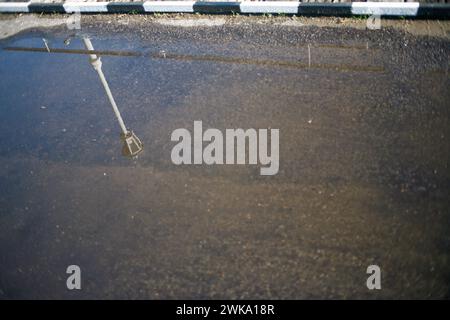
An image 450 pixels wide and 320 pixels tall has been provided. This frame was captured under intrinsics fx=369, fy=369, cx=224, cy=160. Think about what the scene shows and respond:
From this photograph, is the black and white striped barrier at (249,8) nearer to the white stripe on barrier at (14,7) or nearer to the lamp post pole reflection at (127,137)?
the white stripe on barrier at (14,7)

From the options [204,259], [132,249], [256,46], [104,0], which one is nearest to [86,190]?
[132,249]

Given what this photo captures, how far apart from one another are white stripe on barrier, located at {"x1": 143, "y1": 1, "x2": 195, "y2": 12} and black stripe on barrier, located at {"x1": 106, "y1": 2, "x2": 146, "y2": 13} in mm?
118

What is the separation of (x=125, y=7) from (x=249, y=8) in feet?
8.42

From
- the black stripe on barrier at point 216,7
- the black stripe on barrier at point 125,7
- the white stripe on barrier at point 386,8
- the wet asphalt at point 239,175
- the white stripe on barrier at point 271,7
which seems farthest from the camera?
the black stripe on barrier at point 125,7

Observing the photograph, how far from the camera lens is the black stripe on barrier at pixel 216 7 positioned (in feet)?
22.3

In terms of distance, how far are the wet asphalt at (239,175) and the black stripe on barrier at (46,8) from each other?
2.16 meters

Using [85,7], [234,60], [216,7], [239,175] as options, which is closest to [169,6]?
[216,7]

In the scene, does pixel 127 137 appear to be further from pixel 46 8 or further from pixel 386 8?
pixel 46 8

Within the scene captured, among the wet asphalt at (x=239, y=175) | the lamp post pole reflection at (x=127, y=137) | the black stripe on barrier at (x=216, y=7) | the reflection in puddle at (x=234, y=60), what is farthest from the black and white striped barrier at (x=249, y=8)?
the lamp post pole reflection at (x=127, y=137)

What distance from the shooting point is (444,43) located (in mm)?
5453

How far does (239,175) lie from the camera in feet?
14.4

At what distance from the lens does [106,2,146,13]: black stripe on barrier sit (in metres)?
7.31

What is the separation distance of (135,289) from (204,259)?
28.8 inches
